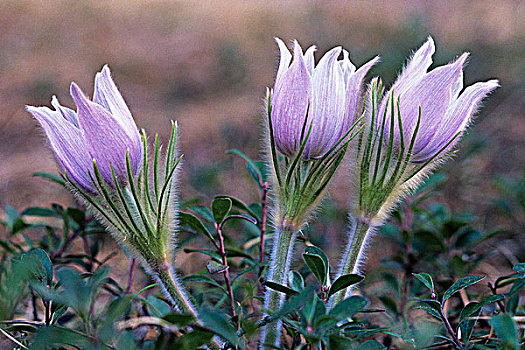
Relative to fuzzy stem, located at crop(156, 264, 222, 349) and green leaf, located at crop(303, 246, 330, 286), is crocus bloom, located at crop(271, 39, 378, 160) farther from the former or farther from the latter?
fuzzy stem, located at crop(156, 264, 222, 349)

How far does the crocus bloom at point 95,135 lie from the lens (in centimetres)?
94

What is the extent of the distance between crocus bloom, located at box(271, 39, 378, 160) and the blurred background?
997 mm

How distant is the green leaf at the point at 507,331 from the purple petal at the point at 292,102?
1.59 feet

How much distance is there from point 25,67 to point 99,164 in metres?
5.14

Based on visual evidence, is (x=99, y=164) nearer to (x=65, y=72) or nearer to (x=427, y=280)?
(x=427, y=280)

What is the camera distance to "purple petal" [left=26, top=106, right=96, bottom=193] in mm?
958

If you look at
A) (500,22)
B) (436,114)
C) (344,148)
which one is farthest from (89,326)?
(500,22)

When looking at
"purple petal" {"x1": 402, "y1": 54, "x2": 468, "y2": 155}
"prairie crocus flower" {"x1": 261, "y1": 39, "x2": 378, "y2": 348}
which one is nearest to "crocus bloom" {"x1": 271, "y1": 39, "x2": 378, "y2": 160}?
"prairie crocus flower" {"x1": 261, "y1": 39, "x2": 378, "y2": 348}

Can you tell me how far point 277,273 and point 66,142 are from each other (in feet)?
1.68

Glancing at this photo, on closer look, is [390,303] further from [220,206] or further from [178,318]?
[178,318]

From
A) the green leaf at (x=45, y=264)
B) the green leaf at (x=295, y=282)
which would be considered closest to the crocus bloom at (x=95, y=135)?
the green leaf at (x=45, y=264)

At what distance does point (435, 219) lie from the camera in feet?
5.67

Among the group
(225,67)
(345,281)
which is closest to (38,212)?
(345,281)

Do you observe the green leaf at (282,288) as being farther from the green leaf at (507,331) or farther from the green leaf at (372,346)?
the green leaf at (507,331)
